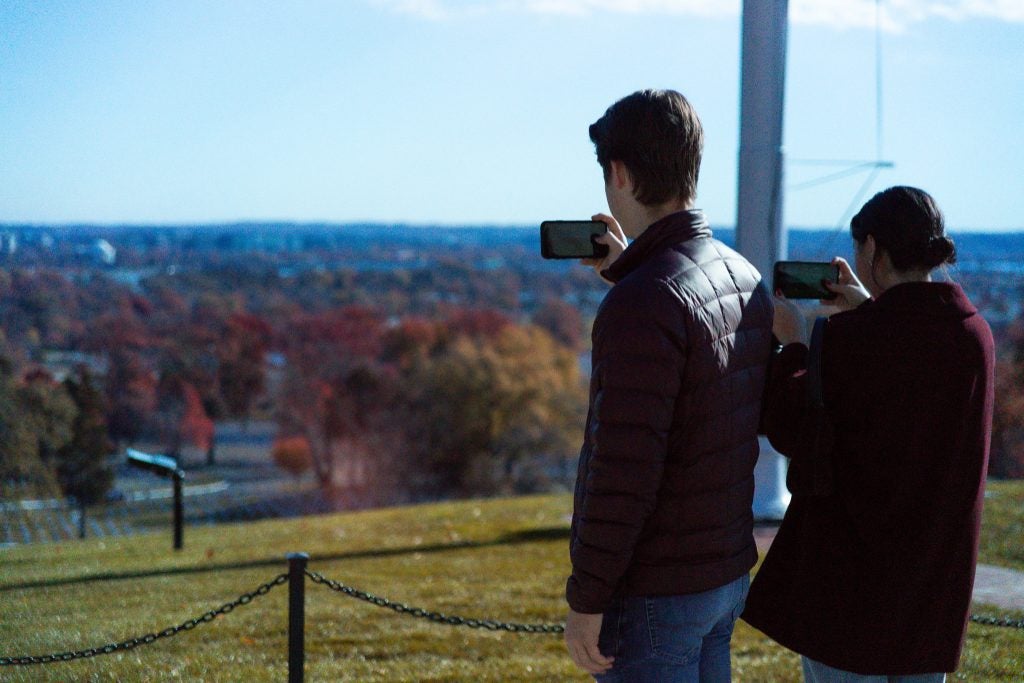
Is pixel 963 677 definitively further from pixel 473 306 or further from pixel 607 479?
pixel 473 306

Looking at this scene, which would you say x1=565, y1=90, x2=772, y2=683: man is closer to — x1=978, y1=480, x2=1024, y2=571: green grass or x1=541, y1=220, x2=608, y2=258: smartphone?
x1=541, y1=220, x2=608, y2=258: smartphone

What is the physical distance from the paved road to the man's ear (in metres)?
4.28

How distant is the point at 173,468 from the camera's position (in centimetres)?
906

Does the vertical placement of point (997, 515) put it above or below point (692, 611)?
below

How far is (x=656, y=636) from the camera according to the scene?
234cm

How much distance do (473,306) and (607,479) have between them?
209ft

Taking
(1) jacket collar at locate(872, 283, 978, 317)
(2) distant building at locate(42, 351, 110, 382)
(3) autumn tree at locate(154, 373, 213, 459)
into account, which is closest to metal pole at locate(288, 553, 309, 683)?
(1) jacket collar at locate(872, 283, 978, 317)

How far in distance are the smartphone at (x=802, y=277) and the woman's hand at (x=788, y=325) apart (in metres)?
0.11

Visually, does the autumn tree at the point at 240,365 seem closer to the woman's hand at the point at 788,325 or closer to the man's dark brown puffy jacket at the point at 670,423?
the woman's hand at the point at 788,325

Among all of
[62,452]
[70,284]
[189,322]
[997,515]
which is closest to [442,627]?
[997,515]

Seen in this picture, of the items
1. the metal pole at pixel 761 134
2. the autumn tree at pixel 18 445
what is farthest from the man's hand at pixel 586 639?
the autumn tree at pixel 18 445

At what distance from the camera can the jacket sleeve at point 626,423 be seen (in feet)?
7.25

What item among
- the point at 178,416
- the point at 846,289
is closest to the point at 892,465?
the point at 846,289

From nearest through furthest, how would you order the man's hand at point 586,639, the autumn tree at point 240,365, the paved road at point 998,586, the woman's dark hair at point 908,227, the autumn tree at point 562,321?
the man's hand at point 586,639
the woman's dark hair at point 908,227
the paved road at point 998,586
the autumn tree at point 240,365
the autumn tree at point 562,321
